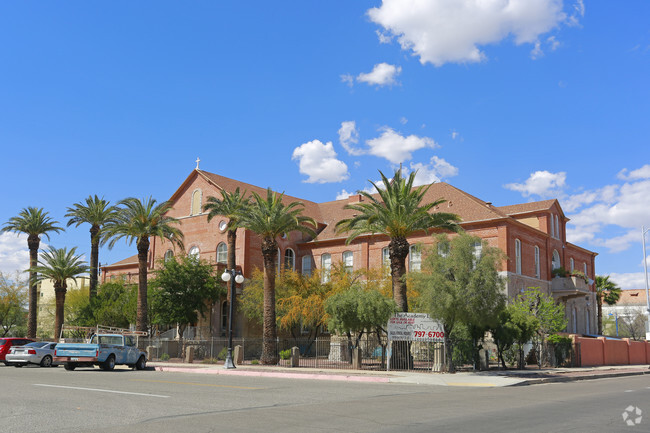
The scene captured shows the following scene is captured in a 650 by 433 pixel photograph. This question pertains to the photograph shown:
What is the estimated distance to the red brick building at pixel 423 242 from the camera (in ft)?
139

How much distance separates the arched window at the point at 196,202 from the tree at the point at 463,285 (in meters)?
27.6

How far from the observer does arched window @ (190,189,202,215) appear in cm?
4992

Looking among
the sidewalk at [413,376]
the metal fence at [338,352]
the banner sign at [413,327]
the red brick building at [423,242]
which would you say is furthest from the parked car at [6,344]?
the banner sign at [413,327]

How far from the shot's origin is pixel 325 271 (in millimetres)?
45312

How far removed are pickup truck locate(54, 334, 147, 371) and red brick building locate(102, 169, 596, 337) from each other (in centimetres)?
1519

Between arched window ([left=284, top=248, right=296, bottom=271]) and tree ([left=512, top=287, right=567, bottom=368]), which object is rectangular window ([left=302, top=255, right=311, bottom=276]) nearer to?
arched window ([left=284, top=248, right=296, bottom=271])

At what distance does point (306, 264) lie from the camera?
167 ft

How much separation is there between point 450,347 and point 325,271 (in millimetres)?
18739

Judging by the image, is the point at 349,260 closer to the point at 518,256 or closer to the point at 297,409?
the point at 518,256

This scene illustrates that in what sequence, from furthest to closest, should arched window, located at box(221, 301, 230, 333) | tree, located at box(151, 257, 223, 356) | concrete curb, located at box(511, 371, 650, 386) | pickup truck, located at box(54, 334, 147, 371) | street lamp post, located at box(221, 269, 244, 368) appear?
arched window, located at box(221, 301, 230, 333) → tree, located at box(151, 257, 223, 356) → street lamp post, located at box(221, 269, 244, 368) → pickup truck, located at box(54, 334, 147, 371) → concrete curb, located at box(511, 371, 650, 386)

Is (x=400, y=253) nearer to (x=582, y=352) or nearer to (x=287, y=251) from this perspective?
Result: (x=582, y=352)

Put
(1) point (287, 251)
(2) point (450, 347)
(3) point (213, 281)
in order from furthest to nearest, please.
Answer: (1) point (287, 251), (3) point (213, 281), (2) point (450, 347)

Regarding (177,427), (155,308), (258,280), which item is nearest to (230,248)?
(258,280)

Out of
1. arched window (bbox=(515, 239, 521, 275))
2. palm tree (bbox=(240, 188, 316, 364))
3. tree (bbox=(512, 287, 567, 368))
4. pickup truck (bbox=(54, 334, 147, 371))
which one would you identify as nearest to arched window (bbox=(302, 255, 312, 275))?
palm tree (bbox=(240, 188, 316, 364))
